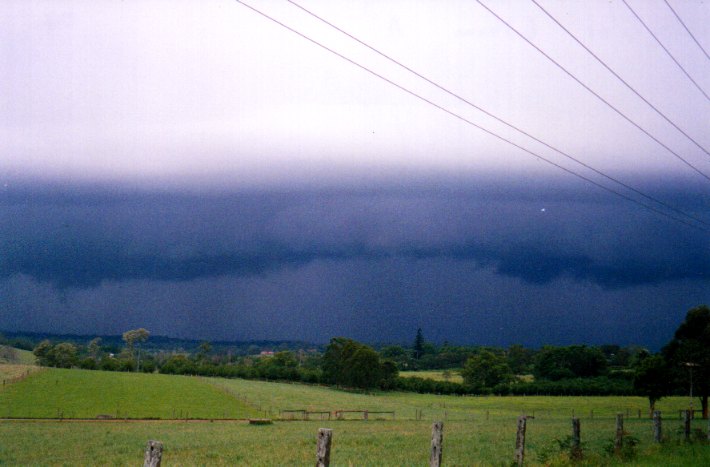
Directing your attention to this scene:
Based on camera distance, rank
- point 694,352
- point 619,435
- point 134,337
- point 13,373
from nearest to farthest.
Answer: point 619,435 < point 694,352 < point 13,373 < point 134,337

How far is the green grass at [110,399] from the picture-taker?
2438 inches

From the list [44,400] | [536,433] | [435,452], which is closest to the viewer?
[435,452]

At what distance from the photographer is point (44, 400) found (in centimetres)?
6806

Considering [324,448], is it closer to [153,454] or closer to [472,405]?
[153,454]

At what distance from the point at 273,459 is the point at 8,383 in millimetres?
69557

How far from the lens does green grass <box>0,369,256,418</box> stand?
61938mm

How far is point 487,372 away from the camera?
124062 mm

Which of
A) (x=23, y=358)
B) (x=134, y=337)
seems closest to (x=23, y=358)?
(x=23, y=358)

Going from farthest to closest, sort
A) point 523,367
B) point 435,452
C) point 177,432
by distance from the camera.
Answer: point 523,367 < point 177,432 < point 435,452

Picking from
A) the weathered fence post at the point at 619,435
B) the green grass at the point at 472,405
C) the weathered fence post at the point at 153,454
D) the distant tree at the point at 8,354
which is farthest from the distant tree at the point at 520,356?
the weathered fence post at the point at 153,454

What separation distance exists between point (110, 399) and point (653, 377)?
192 ft

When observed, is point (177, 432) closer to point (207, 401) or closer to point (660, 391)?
point (207, 401)

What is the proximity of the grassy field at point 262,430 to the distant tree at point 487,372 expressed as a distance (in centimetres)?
1880

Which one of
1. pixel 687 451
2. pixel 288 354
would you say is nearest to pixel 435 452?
pixel 687 451
